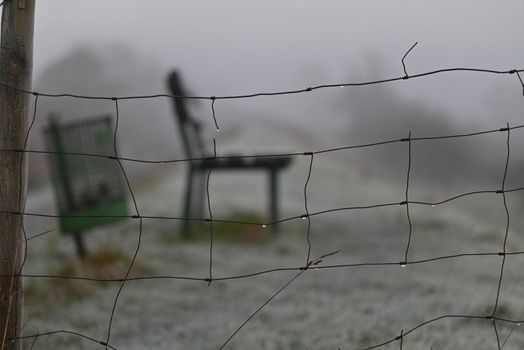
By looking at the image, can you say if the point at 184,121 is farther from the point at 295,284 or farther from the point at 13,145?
the point at 13,145

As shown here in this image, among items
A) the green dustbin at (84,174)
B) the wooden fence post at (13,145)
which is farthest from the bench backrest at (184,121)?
the wooden fence post at (13,145)

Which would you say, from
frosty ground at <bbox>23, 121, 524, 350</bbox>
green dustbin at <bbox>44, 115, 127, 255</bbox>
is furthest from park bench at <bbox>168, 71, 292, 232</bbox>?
green dustbin at <bbox>44, 115, 127, 255</bbox>

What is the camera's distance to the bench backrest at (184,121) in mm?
8484

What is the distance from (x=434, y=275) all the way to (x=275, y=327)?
85.6 inches

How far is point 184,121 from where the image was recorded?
893 cm

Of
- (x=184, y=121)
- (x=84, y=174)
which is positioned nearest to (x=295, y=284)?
(x=84, y=174)

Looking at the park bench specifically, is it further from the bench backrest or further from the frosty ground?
the frosty ground

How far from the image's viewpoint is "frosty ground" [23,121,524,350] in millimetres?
4230

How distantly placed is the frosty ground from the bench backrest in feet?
3.43

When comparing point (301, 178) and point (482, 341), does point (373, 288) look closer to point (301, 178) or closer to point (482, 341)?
point (482, 341)

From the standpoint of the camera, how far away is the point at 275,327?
4.50 meters

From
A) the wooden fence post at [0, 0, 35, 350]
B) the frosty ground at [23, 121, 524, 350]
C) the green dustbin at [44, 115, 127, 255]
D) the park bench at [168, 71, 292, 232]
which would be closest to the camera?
the wooden fence post at [0, 0, 35, 350]

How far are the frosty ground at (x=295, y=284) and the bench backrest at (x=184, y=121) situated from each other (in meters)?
1.04

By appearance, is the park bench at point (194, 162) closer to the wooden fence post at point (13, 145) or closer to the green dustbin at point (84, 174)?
the green dustbin at point (84, 174)
